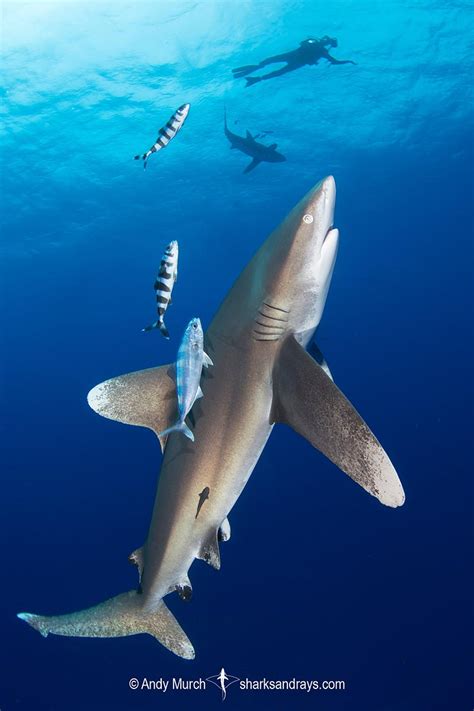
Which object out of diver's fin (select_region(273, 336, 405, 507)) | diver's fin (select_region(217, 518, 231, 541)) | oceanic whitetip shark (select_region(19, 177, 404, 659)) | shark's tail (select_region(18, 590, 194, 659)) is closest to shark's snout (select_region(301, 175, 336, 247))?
oceanic whitetip shark (select_region(19, 177, 404, 659))

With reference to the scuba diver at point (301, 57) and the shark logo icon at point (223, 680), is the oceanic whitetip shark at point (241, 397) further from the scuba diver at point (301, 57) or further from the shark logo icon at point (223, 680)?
the scuba diver at point (301, 57)

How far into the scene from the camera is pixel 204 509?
3533mm

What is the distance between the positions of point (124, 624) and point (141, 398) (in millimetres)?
1899

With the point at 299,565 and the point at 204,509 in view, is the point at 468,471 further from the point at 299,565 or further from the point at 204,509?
the point at 204,509

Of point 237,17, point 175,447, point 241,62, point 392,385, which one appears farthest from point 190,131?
point 175,447

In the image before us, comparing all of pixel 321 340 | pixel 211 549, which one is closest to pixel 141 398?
pixel 211 549

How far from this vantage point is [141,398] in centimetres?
388

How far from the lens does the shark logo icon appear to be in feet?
47.0

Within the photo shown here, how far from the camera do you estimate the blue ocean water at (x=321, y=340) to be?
1538 centimetres

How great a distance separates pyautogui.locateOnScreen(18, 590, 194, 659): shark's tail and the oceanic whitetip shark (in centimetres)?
19

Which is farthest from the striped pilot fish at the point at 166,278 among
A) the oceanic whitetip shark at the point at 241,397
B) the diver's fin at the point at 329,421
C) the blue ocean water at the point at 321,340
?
the blue ocean water at the point at 321,340

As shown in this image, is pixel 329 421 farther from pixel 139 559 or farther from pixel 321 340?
pixel 321 340

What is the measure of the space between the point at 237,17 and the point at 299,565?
21.3 m

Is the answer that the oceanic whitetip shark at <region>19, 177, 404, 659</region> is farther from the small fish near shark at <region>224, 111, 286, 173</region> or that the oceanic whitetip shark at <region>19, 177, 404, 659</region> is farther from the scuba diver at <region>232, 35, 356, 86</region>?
the small fish near shark at <region>224, 111, 286, 173</region>
